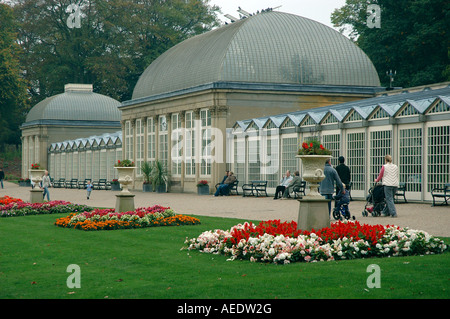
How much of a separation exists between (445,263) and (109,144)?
175ft

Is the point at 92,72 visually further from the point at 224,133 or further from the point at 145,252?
the point at 145,252

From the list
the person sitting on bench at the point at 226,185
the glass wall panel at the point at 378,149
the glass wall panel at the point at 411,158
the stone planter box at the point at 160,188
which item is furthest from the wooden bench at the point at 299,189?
the stone planter box at the point at 160,188

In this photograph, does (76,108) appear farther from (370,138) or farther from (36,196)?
(370,138)

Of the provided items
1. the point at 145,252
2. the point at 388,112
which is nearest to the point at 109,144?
the point at 388,112

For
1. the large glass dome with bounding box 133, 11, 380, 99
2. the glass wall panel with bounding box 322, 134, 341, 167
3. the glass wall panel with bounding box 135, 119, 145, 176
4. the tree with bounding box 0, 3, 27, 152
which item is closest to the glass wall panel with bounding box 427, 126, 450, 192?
the glass wall panel with bounding box 322, 134, 341, 167

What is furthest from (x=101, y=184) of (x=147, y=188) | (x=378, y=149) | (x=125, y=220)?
(x=125, y=220)

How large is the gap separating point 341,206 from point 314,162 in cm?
661

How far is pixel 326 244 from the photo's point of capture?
13.2 m

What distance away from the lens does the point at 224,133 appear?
144 feet

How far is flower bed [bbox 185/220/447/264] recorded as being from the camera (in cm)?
1295

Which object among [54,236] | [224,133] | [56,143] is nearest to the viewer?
[54,236]

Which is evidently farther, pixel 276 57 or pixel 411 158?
pixel 276 57

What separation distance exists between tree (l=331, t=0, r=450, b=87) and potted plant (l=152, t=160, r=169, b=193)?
18.7 metres

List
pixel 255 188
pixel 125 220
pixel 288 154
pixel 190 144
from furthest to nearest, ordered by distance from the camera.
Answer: pixel 190 144
pixel 255 188
pixel 288 154
pixel 125 220
